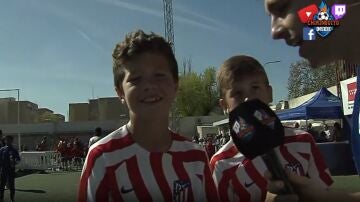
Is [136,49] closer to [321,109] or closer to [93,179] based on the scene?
[93,179]

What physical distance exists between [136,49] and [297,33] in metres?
1.14

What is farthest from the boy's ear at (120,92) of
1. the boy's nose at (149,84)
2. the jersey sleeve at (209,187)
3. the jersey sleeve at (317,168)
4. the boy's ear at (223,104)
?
the jersey sleeve at (317,168)

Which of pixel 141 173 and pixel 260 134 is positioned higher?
pixel 260 134

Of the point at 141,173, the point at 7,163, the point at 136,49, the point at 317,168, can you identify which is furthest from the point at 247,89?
the point at 7,163

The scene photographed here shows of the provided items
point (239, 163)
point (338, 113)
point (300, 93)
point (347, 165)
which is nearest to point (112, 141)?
point (239, 163)

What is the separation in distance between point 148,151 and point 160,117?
0.16 m

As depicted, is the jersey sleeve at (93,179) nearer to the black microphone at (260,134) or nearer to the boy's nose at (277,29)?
the black microphone at (260,134)

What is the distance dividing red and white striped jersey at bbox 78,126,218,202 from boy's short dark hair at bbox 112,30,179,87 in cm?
29

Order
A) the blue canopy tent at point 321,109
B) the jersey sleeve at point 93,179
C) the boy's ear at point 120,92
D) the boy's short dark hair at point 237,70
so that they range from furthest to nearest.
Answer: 1. the blue canopy tent at point 321,109
2. the boy's short dark hair at point 237,70
3. the boy's ear at point 120,92
4. the jersey sleeve at point 93,179

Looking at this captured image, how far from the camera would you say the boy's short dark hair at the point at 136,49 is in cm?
213

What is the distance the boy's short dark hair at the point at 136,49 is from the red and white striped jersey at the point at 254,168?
52 cm

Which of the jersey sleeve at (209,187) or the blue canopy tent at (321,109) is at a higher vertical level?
the blue canopy tent at (321,109)

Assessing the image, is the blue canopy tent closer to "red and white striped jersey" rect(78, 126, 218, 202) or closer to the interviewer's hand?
"red and white striped jersey" rect(78, 126, 218, 202)

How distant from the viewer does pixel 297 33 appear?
109 cm
